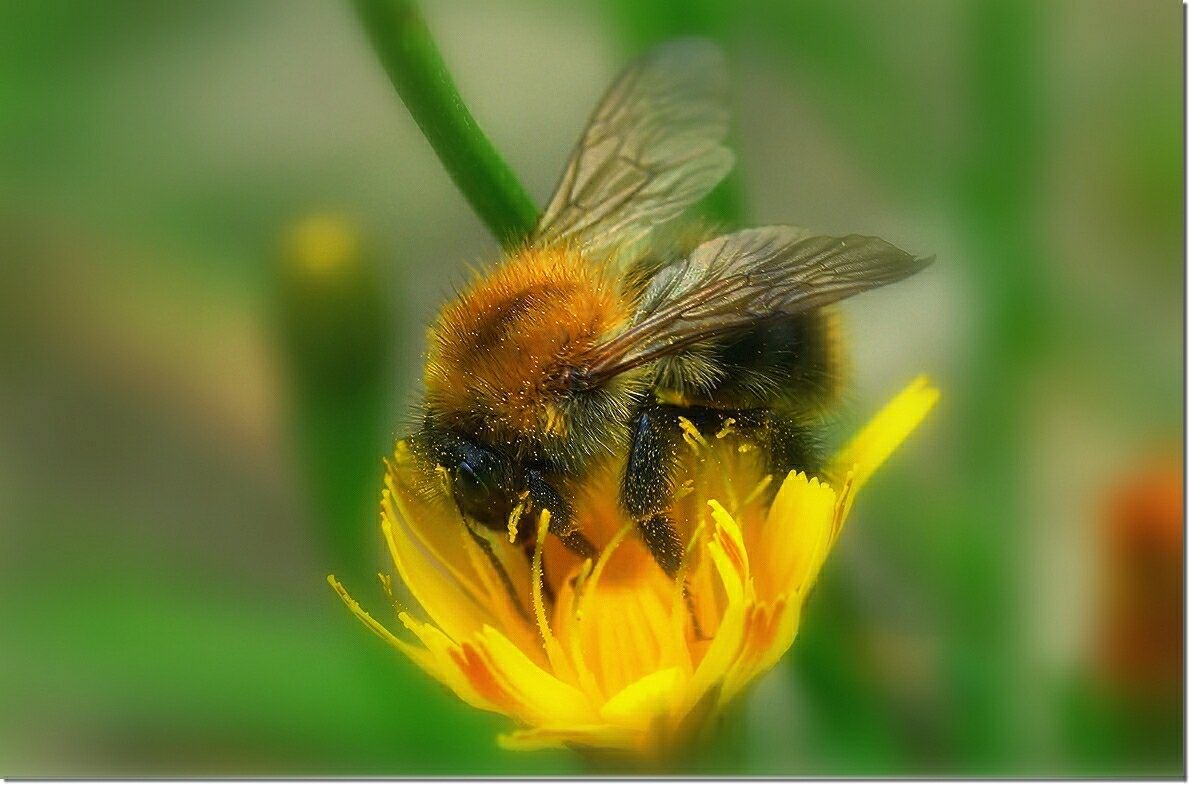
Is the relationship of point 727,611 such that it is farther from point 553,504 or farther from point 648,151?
point 648,151

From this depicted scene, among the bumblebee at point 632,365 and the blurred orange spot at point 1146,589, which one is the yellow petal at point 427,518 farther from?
the blurred orange spot at point 1146,589

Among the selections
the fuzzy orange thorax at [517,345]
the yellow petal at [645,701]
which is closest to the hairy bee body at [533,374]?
the fuzzy orange thorax at [517,345]

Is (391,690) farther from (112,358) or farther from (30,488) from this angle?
(112,358)

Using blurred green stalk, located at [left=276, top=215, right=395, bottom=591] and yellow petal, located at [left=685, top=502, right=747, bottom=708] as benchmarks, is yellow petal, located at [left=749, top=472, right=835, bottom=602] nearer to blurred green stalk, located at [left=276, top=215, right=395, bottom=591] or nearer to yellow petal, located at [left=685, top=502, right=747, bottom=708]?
yellow petal, located at [left=685, top=502, right=747, bottom=708]

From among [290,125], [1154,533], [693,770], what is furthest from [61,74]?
[1154,533]

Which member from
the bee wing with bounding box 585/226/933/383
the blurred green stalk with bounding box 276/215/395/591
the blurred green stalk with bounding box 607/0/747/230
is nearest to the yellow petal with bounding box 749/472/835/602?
the bee wing with bounding box 585/226/933/383

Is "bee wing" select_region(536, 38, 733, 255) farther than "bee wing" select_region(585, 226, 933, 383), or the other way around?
"bee wing" select_region(536, 38, 733, 255)

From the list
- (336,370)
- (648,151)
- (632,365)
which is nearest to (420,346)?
(336,370)
